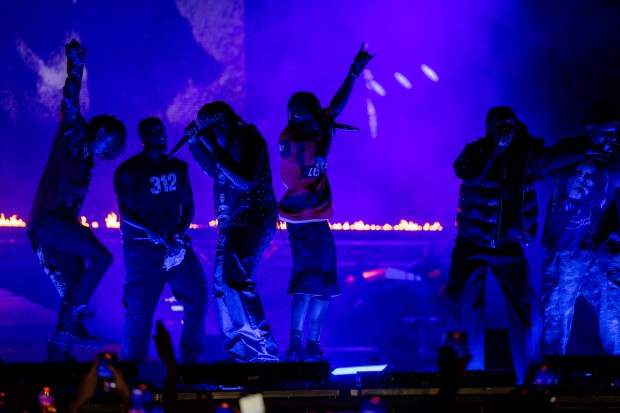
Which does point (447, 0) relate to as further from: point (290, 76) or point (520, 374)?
point (520, 374)

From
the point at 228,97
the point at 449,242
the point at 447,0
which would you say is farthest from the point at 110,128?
the point at 447,0

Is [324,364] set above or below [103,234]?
below

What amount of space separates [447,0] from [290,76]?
8.90 ft

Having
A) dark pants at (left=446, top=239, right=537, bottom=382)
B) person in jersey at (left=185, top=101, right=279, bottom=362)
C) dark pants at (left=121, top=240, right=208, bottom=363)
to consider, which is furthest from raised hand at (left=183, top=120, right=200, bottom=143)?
dark pants at (left=446, top=239, right=537, bottom=382)

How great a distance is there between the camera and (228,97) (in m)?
13.2

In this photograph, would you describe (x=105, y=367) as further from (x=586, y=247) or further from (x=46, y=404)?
(x=586, y=247)

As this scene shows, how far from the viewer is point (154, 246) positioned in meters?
7.75

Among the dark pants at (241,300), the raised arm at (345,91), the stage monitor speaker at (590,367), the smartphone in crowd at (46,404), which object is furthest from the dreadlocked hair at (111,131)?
the stage monitor speaker at (590,367)

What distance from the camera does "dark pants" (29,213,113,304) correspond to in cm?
760

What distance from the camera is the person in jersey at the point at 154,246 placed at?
7.65 meters

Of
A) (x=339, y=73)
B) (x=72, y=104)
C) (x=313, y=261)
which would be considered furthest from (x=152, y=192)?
(x=339, y=73)

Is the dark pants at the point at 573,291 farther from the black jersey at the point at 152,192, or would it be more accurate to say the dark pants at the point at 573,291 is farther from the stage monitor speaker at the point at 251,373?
the black jersey at the point at 152,192

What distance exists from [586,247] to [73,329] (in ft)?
15.1

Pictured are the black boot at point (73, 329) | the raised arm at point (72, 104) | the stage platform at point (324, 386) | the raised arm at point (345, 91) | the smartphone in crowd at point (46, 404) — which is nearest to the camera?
the smartphone in crowd at point (46, 404)
